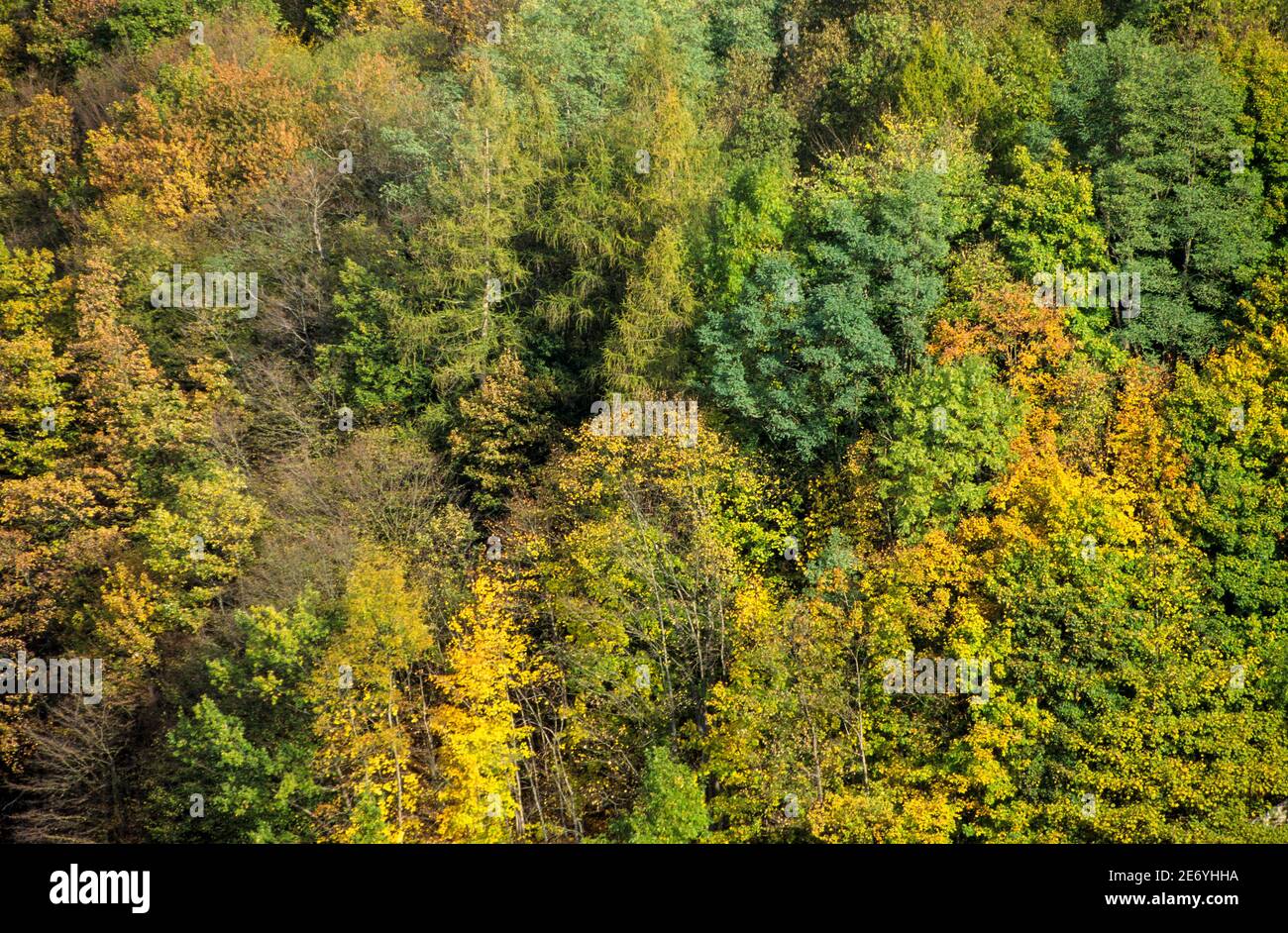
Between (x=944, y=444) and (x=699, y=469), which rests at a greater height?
(x=944, y=444)

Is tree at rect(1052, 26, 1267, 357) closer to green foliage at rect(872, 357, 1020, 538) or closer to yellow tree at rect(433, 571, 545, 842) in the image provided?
green foliage at rect(872, 357, 1020, 538)

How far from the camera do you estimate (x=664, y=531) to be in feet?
124

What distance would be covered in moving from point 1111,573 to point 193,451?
28901 millimetres

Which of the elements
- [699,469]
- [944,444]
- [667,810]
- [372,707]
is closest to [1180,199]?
[944,444]

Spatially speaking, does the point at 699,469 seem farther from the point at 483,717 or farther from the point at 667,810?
the point at 667,810

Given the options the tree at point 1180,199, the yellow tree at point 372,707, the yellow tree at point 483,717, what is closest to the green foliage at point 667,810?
the yellow tree at point 483,717

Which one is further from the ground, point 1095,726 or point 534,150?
point 534,150

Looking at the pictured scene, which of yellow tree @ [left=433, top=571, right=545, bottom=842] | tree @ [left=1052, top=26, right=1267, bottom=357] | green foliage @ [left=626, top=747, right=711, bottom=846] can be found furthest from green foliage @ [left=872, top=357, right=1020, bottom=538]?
yellow tree @ [left=433, top=571, right=545, bottom=842]

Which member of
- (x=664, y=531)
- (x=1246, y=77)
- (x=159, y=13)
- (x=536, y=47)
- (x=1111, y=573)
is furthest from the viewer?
(x=159, y=13)

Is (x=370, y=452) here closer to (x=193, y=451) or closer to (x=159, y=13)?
(x=193, y=451)

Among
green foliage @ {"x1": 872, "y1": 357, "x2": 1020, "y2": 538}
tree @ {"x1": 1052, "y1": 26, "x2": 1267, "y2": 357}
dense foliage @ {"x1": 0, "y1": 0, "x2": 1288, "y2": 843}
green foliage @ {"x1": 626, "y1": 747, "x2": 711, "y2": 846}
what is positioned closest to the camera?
green foliage @ {"x1": 626, "y1": 747, "x2": 711, "y2": 846}

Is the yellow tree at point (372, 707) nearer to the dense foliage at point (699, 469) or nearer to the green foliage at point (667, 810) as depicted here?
the dense foliage at point (699, 469)

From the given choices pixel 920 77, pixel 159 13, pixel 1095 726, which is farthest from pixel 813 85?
pixel 159 13

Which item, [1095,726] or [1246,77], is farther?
[1246,77]
